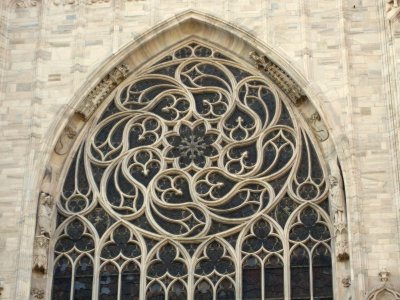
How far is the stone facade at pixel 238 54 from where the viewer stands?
2242cm

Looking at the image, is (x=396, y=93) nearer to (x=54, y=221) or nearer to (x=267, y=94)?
(x=267, y=94)

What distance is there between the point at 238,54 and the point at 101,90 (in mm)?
2640

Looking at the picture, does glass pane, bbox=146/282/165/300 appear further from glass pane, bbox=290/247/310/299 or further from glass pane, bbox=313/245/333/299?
glass pane, bbox=313/245/333/299

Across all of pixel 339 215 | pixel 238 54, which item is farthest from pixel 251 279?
pixel 238 54

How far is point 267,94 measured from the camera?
80.2 ft

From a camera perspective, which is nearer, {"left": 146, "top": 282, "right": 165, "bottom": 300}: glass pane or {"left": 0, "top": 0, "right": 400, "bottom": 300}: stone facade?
{"left": 0, "top": 0, "right": 400, "bottom": 300}: stone facade

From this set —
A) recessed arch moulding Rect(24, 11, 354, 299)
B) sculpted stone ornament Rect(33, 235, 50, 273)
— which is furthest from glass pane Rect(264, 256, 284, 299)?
sculpted stone ornament Rect(33, 235, 50, 273)

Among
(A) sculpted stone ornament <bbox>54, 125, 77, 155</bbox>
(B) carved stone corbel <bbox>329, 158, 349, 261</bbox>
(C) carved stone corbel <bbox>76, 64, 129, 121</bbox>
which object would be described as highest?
(C) carved stone corbel <bbox>76, 64, 129, 121</bbox>

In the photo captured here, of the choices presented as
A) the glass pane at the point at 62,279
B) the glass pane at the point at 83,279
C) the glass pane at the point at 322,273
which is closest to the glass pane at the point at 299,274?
the glass pane at the point at 322,273

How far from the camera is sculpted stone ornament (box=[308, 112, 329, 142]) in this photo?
77.3 feet

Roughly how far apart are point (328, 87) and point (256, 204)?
2.49 meters

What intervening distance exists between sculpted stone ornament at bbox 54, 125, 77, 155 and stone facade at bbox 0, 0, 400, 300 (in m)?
0.11

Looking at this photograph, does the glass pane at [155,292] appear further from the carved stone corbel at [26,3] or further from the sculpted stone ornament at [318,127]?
the carved stone corbel at [26,3]

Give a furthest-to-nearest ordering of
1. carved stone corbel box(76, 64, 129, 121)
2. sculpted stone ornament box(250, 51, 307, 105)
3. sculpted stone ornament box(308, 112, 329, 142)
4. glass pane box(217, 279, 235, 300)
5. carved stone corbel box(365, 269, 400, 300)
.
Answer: carved stone corbel box(76, 64, 129, 121)
sculpted stone ornament box(250, 51, 307, 105)
sculpted stone ornament box(308, 112, 329, 142)
glass pane box(217, 279, 235, 300)
carved stone corbel box(365, 269, 400, 300)
